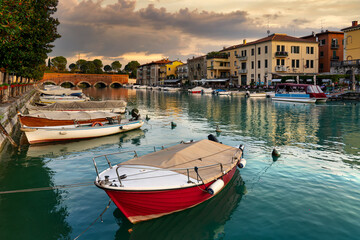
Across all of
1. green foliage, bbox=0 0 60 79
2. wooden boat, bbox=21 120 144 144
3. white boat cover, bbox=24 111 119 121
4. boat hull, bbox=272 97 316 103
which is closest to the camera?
green foliage, bbox=0 0 60 79

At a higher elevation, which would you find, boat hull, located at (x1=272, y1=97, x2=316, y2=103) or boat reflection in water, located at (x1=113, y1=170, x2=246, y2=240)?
boat hull, located at (x1=272, y1=97, x2=316, y2=103)

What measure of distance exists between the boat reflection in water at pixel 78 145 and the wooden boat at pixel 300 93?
132 feet

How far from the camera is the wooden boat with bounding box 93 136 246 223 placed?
27.9ft

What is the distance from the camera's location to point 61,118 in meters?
23.7

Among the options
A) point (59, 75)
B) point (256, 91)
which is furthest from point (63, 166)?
point (59, 75)

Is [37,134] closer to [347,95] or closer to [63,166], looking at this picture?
[63,166]

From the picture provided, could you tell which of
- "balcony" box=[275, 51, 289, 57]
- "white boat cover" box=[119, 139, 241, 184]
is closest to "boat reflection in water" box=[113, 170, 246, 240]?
"white boat cover" box=[119, 139, 241, 184]

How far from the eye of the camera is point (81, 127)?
22.1m

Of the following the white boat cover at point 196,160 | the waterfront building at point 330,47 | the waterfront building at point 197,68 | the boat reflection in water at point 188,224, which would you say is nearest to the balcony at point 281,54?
the waterfront building at point 330,47

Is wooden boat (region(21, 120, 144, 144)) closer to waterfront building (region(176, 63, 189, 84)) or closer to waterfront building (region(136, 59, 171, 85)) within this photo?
waterfront building (region(176, 63, 189, 84))

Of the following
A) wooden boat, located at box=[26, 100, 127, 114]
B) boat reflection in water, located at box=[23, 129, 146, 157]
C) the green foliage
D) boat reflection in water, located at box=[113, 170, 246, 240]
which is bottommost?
boat reflection in water, located at box=[113, 170, 246, 240]

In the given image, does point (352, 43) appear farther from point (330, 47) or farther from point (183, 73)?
point (183, 73)

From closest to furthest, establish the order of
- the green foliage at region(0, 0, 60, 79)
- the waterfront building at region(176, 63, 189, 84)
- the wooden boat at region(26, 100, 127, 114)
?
the green foliage at region(0, 0, 60, 79) → the wooden boat at region(26, 100, 127, 114) → the waterfront building at region(176, 63, 189, 84)

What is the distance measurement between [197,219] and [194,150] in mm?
3037
